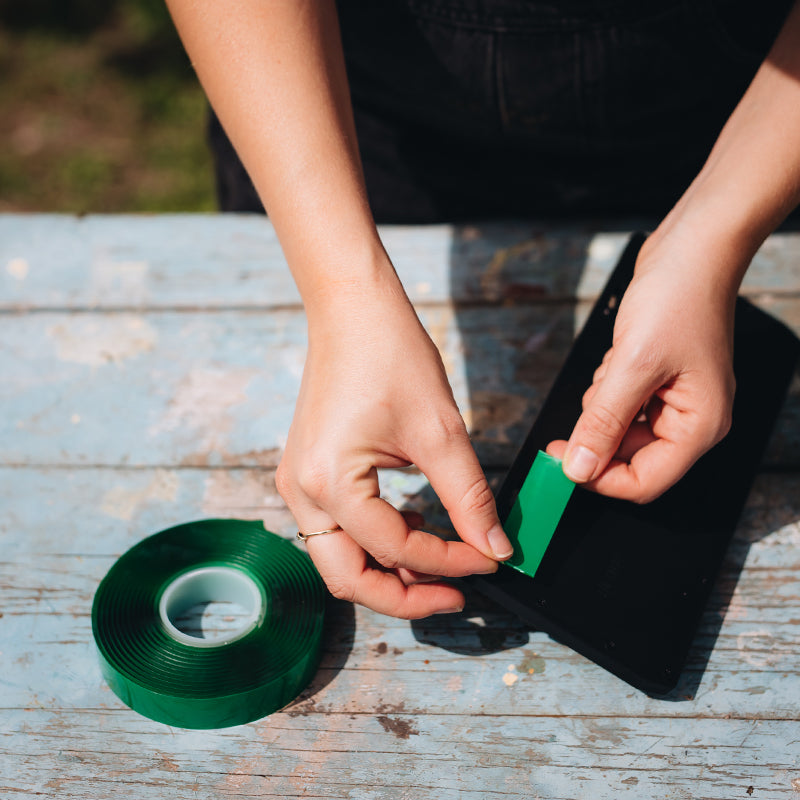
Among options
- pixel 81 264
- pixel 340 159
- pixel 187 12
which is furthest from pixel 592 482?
pixel 81 264

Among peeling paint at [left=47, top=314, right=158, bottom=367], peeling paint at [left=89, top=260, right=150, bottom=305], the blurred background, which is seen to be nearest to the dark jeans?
peeling paint at [left=89, top=260, right=150, bottom=305]

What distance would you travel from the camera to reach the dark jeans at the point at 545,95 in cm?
118

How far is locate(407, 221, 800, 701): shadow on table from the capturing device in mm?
956

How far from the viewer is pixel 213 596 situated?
987mm

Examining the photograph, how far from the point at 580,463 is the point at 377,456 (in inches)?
10.3

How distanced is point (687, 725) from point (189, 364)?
93 centimetres

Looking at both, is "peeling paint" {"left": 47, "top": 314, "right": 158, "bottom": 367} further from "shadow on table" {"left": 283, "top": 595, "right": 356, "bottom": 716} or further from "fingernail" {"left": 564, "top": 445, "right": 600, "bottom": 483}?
"fingernail" {"left": 564, "top": 445, "right": 600, "bottom": 483}

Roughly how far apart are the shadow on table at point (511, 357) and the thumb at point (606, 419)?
0.21 metres

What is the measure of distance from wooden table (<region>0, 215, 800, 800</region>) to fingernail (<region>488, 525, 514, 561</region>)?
0.45 feet

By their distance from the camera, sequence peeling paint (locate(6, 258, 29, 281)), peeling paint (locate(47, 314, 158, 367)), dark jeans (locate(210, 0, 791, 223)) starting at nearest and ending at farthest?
dark jeans (locate(210, 0, 791, 223))
peeling paint (locate(47, 314, 158, 367))
peeling paint (locate(6, 258, 29, 281))

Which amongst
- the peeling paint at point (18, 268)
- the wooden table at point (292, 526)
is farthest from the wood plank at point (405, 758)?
the peeling paint at point (18, 268)

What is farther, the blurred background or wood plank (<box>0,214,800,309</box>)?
the blurred background

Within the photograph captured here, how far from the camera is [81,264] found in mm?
1440

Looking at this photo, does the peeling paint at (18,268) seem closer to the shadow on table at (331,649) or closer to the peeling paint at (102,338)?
the peeling paint at (102,338)
